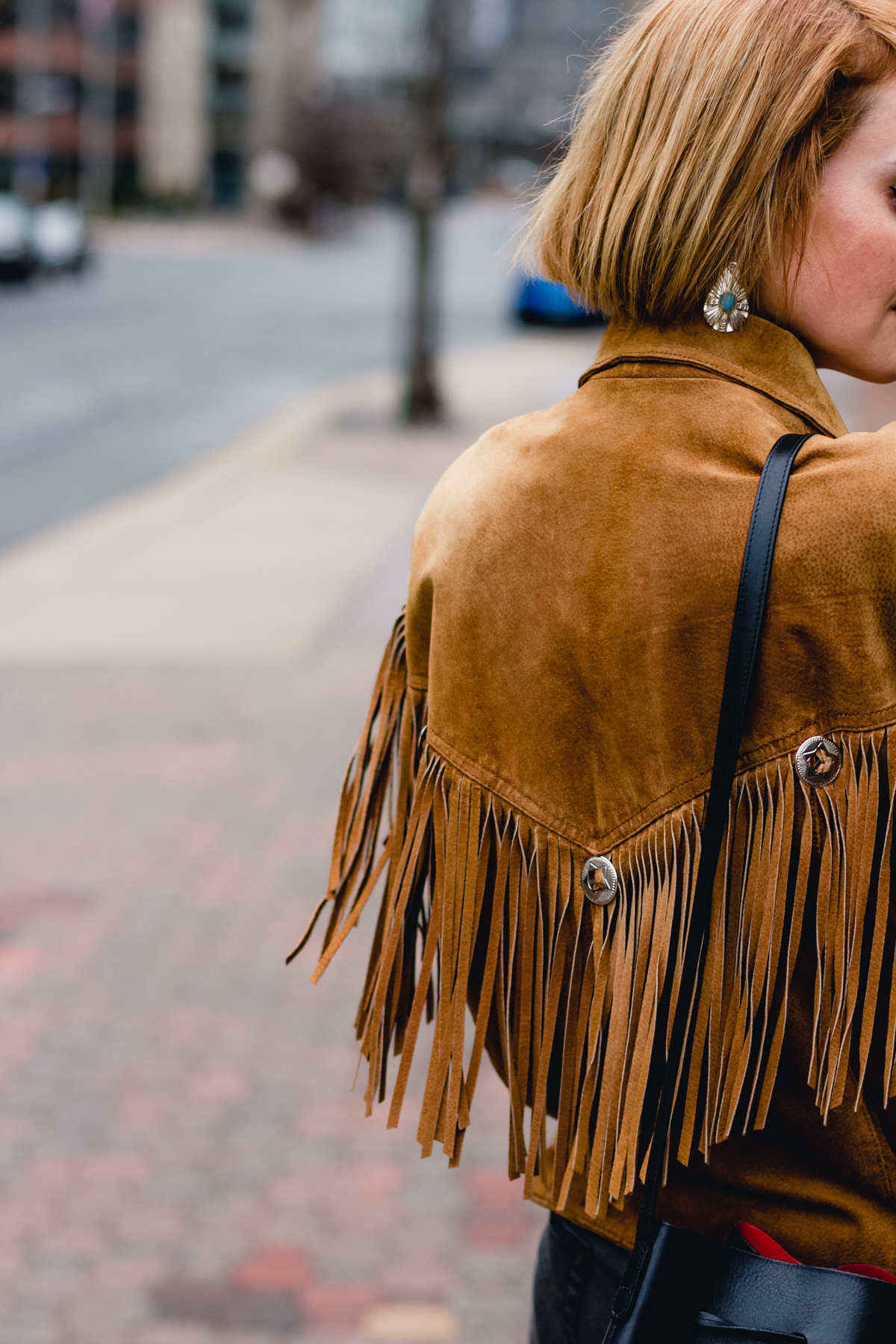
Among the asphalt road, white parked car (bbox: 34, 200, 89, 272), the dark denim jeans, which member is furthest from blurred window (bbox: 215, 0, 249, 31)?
the dark denim jeans

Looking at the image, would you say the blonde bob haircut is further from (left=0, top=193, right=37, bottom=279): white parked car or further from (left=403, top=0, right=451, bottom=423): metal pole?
(left=0, top=193, right=37, bottom=279): white parked car

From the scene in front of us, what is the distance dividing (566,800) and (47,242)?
35611 millimetres

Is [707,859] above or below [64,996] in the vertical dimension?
above

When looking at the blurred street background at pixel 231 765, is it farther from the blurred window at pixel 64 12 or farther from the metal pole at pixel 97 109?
the blurred window at pixel 64 12

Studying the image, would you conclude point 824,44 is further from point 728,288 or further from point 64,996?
point 64,996

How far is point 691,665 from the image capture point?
1205 millimetres

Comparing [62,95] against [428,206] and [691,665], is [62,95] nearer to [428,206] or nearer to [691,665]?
[428,206]

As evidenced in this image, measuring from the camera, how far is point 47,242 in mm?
34281

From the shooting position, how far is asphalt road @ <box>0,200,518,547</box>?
13.1 metres

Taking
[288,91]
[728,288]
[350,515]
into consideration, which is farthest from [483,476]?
[288,91]

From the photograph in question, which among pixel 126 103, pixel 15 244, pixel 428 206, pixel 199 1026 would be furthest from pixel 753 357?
pixel 126 103

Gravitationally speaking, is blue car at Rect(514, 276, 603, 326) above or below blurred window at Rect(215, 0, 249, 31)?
below

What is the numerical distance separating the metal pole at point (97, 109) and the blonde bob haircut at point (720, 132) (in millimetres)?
81288

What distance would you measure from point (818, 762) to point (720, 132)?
1.63ft
